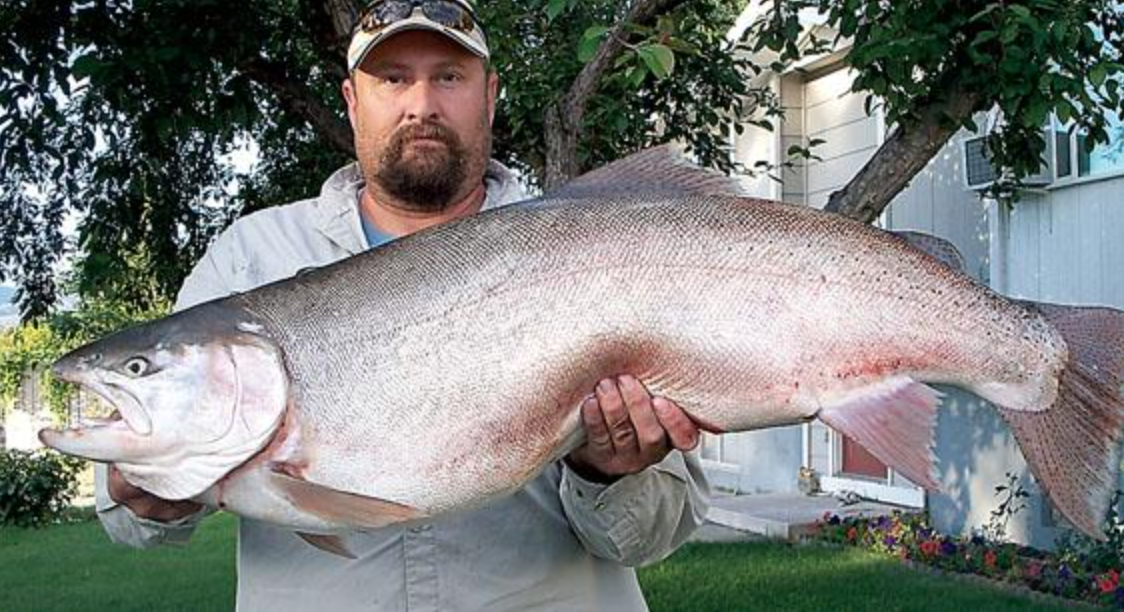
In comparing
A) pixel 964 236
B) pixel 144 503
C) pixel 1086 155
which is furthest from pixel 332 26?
pixel 964 236

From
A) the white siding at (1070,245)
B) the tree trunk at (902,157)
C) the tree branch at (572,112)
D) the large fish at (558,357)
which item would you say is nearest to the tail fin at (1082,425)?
the large fish at (558,357)

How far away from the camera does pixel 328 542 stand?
8.95ft

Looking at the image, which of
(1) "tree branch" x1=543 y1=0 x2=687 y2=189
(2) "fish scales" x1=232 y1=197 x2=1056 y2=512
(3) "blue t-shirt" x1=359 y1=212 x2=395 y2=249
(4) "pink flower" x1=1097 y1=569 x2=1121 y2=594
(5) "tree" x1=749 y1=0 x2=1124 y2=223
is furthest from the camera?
(4) "pink flower" x1=1097 y1=569 x2=1121 y2=594

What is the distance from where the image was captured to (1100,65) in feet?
18.7

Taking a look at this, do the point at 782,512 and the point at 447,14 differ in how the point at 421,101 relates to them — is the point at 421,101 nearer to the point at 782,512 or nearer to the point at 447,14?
the point at 447,14

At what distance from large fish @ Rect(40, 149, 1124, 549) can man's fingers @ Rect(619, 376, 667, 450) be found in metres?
0.03

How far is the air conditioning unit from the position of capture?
1094 cm

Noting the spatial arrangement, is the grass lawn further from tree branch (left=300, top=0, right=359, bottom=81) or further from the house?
tree branch (left=300, top=0, right=359, bottom=81)

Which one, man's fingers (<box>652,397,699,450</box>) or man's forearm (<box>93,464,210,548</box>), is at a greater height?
man's fingers (<box>652,397,699,450</box>)

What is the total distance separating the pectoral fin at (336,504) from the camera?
2.56 metres

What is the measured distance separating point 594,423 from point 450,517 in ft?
1.16

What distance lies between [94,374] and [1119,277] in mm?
9288

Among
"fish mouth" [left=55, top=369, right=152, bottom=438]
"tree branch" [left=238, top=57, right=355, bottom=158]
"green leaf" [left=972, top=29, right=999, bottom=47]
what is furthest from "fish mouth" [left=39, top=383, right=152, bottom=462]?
"tree branch" [left=238, top=57, right=355, bottom=158]

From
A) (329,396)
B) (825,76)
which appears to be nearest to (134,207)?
(329,396)
